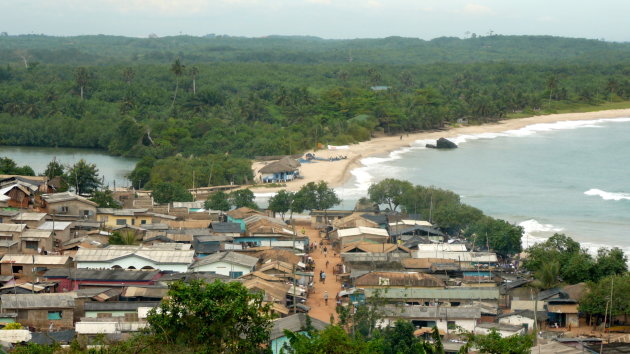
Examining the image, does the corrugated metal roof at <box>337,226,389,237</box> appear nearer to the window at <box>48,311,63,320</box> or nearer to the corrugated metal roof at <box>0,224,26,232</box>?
the corrugated metal roof at <box>0,224,26,232</box>

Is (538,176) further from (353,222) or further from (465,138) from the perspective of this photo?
(353,222)

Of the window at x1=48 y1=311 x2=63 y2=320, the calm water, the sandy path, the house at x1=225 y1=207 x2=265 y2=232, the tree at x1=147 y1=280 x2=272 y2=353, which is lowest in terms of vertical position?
the calm water

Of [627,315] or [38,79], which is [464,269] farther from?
[38,79]

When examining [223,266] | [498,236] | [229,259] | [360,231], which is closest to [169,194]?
[360,231]

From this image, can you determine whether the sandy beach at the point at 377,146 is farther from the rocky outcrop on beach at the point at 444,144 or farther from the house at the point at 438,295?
the house at the point at 438,295

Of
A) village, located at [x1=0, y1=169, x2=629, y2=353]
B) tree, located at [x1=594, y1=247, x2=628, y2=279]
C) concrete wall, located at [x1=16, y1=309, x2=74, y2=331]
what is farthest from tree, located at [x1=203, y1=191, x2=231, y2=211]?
tree, located at [x1=594, y1=247, x2=628, y2=279]

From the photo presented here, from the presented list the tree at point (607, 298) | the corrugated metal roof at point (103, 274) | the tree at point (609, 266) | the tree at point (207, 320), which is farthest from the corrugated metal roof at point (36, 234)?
the tree at point (609, 266)
